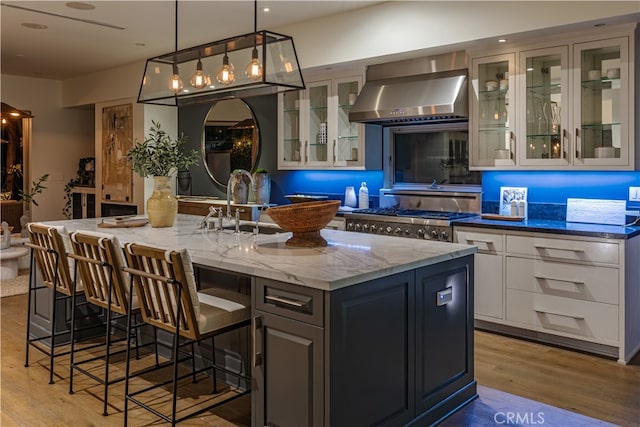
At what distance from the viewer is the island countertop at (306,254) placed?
2.31m

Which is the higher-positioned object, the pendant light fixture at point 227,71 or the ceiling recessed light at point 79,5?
the ceiling recessed light at point 79,5

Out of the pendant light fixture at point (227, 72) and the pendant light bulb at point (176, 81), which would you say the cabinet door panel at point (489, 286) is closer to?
the pendant light fixture at point (227, 72)

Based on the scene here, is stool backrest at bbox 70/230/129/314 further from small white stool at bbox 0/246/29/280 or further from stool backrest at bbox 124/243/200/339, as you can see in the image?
small white stool at bbox 0/246/29/280

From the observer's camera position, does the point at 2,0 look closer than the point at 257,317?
No

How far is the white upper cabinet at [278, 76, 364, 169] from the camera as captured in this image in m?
5.50

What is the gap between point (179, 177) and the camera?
7.73 m

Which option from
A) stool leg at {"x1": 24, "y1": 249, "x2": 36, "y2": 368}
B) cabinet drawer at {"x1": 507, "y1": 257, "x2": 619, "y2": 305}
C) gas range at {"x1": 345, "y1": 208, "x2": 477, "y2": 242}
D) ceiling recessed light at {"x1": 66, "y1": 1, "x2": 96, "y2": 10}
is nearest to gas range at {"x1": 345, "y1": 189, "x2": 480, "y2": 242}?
gas range at {"x1": 345, "y1": 208, "x2": 477, "y2": 242}

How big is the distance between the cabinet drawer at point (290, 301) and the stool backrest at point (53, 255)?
5.07 ft

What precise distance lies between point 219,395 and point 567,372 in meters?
2.22

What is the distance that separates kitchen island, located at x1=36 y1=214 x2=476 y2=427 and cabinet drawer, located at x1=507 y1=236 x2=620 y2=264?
123cm

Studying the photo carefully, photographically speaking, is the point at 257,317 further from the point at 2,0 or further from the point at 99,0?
the point at 2,0

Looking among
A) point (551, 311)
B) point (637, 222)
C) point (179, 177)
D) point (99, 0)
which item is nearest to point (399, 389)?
point (551, 311)

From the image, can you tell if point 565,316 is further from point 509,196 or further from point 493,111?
point 493,111

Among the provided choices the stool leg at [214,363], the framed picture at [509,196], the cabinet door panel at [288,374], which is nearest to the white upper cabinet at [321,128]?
the framed picture at [509,196]
